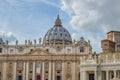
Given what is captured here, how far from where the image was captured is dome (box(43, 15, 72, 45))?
11025 centimetres

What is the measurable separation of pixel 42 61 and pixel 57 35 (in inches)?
1001

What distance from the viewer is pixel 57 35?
371 ft

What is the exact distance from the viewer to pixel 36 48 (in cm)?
8944

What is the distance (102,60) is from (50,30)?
56.1 metres

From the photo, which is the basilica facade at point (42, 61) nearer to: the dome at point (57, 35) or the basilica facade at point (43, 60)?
the basilica facade at point (43, 60)

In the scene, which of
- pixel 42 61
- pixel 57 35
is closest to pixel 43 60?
pixel 42 61

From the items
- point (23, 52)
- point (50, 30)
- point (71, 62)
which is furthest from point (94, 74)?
point (50, 30)

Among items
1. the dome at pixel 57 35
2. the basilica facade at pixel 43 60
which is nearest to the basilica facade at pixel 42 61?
the basilica facade at pixel 43 60

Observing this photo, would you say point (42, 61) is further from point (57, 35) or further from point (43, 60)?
point (57, 35)

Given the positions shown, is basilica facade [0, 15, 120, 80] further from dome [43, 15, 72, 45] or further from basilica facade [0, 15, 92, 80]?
dome [43, 15, 72, 45]

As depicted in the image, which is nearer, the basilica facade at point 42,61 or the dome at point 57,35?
the basilica facade at point 42,61

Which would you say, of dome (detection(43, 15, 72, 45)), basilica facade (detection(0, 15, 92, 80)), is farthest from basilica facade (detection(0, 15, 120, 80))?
dome (detection(43, 15, 72, 45))

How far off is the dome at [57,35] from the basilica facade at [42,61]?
730 inches

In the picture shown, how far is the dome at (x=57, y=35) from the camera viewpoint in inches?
4341
